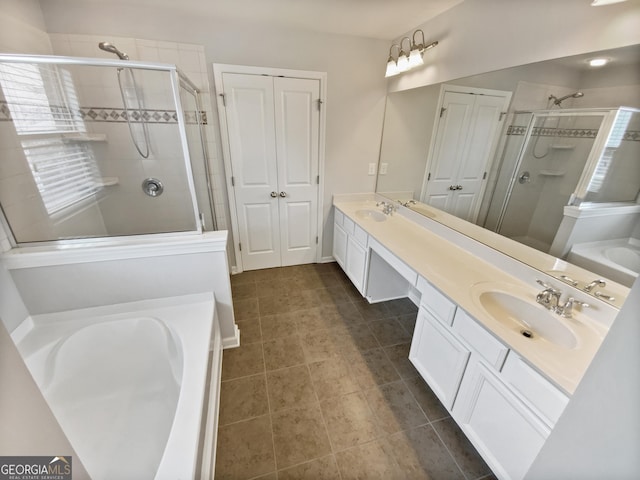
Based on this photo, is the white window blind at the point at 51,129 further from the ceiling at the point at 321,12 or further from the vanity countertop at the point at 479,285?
the vanity countertop at the point at 479,285

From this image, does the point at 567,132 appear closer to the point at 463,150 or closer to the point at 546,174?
the point at 546,174

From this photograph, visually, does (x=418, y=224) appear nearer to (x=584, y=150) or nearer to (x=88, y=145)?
(x=584, y=150)

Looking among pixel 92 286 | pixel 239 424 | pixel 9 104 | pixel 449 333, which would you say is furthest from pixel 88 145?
pixel 449 333

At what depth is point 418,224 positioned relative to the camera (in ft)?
7.80

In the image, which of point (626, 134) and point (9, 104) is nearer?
point (626, 134)

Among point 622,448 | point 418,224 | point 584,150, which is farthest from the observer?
point 418,224

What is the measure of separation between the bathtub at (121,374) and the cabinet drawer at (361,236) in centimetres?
140

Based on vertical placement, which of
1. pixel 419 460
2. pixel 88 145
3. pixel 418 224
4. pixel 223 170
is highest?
pixel 88 145

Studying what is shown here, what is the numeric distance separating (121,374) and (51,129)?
1870mm

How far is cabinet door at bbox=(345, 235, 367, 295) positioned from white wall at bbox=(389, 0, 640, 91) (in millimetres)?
1551

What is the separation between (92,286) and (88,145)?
131cm

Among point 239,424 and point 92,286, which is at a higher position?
point 92,286

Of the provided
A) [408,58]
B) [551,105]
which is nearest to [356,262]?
[551,105]

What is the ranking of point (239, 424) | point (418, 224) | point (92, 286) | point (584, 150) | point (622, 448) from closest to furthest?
point (622, 448) → point (584, 150) → point (239, 424) → point (92, 286) → point (418, 224)
